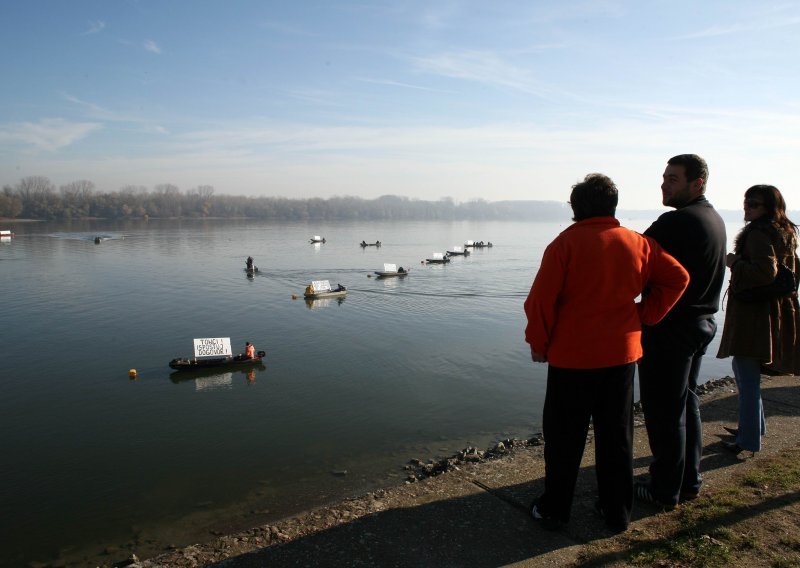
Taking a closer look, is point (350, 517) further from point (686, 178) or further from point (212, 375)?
point (212, 375)

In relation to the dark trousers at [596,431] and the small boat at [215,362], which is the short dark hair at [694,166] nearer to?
the dark trousers at [596,431]

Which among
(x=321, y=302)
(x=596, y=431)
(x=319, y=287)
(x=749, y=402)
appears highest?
(x=596, y=431)

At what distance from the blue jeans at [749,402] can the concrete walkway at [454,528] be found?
0.26 metres

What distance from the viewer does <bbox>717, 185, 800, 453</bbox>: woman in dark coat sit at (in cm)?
464

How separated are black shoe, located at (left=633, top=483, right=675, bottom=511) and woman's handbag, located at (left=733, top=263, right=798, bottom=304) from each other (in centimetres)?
203

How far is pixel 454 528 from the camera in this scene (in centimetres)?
419

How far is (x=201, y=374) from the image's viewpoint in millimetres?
16625

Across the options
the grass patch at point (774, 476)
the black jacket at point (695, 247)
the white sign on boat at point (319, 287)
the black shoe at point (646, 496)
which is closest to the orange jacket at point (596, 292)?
the black jacket at point (695, 247)

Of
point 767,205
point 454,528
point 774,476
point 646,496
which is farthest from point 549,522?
point 767,205

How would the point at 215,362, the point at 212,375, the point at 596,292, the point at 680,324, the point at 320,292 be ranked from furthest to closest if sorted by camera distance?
the point at 320,292
the point at 215,362
the point at 212,375
the point at 680,324
the point at 596,292

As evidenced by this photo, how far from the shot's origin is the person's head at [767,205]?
15.3ft

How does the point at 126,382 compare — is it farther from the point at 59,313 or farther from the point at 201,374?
the point at 59,313

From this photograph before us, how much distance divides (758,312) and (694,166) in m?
1.84

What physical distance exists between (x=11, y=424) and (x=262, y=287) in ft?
74.3
